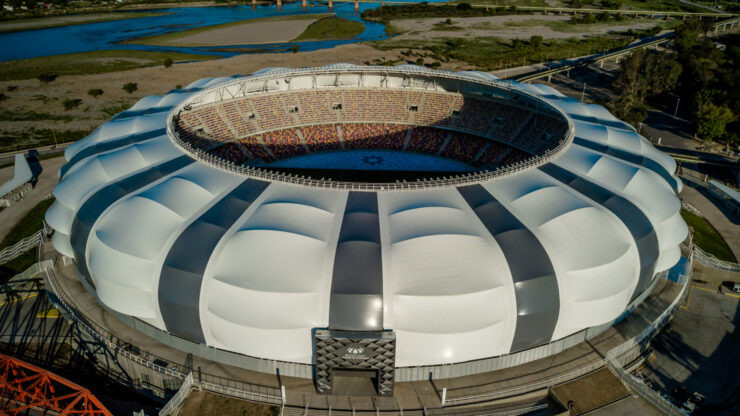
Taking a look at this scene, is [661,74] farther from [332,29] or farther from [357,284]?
[332,29]

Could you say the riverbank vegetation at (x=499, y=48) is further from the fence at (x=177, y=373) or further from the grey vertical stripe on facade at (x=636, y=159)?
the fence at (x=177, y=373)

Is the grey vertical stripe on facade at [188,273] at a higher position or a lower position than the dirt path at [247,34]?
lower

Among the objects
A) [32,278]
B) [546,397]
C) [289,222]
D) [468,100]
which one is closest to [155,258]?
[289,222]

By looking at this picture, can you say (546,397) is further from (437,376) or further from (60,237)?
(60,237)

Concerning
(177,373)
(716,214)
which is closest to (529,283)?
(177,373)

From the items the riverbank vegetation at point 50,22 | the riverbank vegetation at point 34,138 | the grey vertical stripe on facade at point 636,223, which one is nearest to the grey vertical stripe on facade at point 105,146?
the riverbank vegetation at point 34,138

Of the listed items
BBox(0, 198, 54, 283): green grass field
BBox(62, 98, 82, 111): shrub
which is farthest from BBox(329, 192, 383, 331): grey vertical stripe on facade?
BBox(62, 98, 82, 111): shrub
